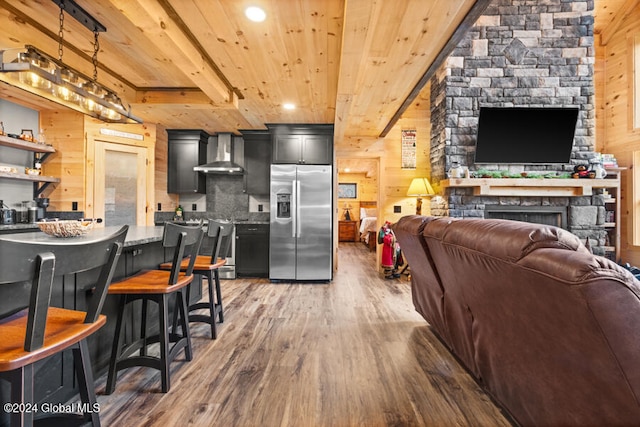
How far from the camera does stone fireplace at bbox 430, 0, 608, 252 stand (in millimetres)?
4711

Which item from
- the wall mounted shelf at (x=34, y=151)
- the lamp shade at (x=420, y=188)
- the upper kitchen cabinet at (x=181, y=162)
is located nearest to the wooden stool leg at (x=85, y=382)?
the wall mounted shelf at (x=34, y=151)

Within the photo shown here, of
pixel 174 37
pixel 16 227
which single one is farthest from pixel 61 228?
pixel 16 227

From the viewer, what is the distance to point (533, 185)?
176 inches

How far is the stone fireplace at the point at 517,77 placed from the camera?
4711 millimetres

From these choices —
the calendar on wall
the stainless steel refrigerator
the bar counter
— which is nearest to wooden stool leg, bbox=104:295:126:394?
the bar counter

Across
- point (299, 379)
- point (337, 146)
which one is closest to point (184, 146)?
point (337, 146)

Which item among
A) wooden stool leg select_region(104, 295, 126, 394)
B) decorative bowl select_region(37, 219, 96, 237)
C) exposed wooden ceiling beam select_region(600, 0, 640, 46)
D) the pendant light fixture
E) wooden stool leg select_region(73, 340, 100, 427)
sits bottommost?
wooden stool leg select_region(104, 295, 126, 394)

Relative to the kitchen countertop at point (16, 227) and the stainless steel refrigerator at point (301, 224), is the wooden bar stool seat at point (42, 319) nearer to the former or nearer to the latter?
the kitchen countertop at point (16, 227)

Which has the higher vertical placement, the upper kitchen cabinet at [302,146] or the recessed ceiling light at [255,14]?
the recessed ceiling light at [255,14]

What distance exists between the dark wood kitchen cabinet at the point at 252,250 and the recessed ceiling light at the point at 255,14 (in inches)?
130

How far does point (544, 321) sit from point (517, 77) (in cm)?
496

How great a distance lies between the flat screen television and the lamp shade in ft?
2.88

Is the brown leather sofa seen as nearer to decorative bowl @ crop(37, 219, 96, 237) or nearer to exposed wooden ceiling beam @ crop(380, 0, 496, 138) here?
exposed wooden ceiling beam @ crop(380, 0, 496, 138)

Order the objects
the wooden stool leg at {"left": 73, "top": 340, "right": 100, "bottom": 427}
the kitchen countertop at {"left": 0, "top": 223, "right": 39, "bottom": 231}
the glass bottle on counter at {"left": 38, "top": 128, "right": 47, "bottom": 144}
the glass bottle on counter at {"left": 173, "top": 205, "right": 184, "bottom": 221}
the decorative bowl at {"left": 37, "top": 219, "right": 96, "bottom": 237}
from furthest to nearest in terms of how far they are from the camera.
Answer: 1. the glass bottle on counter at {"left": 173, "top": 205, "right": 184, "bottom": 221}
2. the glass bottle on counter at {"left": 38, "top": 128, "right": 47, "bottom": 144}
3. the kitchen countertop at {"left": 0, "top": 223, "right": 39, "bottom": 231}
4. the decorative bowl at {"left": 37, "top": 219, "right": 96, "bottom": 237}
5. the wooden stool leg at {"left": 73, "top": 340, "right": 100, "bottom": 427}
